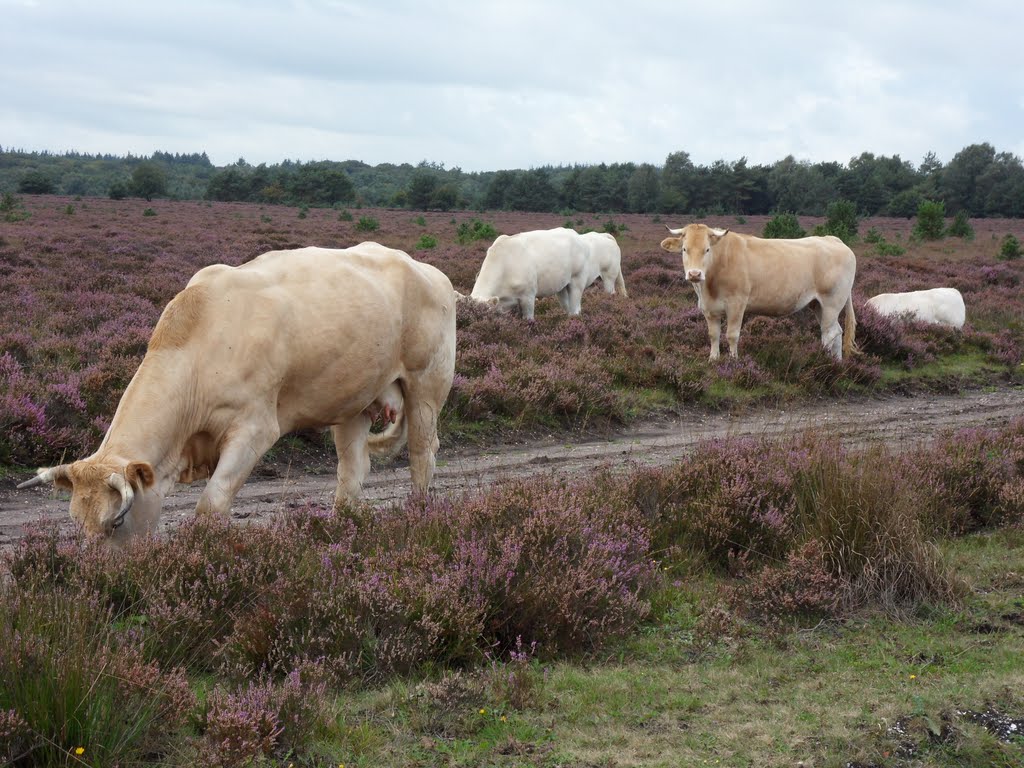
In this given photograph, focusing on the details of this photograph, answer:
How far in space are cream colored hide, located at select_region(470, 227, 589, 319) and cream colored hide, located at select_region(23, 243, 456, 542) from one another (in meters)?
9.01

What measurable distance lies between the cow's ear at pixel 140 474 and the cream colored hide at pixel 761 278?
33.9ft

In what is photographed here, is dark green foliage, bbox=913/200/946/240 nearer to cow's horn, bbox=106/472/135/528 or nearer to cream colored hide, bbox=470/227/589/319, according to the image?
cream colored hide, bbox=470/227/589/319

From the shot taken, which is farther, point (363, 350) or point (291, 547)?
point (363, 350)

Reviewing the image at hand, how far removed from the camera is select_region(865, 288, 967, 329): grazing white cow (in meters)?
18.3

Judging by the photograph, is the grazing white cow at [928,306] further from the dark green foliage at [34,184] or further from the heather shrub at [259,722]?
the dark green foliage at [34,184]

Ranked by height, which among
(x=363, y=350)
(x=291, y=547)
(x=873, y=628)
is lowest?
(x=873, y=628)

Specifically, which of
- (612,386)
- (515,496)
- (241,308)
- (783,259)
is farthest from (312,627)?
(783,259)

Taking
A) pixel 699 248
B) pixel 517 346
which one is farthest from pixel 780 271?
pixel 517 346

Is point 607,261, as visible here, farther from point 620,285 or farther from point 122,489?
point 122,489

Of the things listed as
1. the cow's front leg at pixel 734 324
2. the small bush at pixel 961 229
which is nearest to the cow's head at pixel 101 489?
the cow's front leg at pixel 734 324

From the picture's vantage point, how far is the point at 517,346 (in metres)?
14.3

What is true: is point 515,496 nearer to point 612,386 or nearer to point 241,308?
point 241,308

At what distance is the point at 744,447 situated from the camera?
23.8 ft

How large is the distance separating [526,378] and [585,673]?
25.1ft
